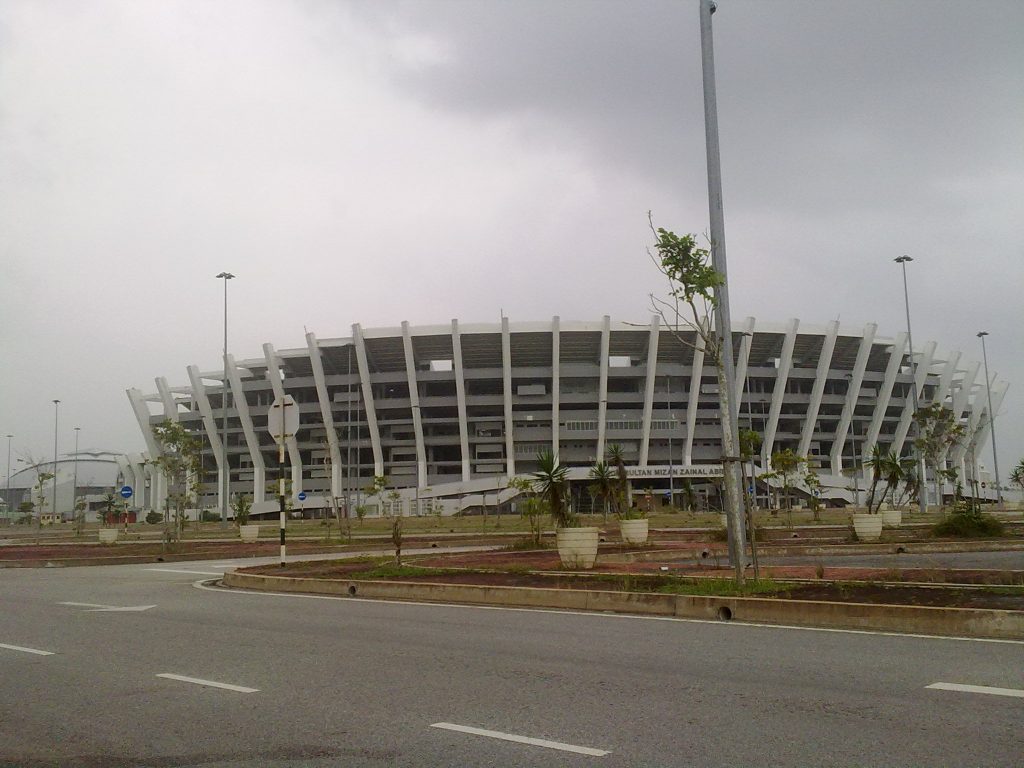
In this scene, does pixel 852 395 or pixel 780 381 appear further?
pixel 852 395

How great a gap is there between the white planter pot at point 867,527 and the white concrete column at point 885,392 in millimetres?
69593

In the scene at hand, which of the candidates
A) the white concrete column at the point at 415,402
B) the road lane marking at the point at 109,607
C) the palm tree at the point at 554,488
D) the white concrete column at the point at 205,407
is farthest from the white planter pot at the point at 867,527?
the white concrete column at the point at 205,407

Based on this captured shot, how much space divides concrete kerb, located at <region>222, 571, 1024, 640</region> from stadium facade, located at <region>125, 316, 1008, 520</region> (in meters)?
70.9

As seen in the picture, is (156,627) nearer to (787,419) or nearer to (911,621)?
(911,621)

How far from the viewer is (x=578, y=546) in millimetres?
18547

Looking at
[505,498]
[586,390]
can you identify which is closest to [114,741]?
[505,498]

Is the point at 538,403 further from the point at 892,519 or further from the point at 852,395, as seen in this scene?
the point at 892,519

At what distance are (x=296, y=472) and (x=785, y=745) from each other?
9554 cm

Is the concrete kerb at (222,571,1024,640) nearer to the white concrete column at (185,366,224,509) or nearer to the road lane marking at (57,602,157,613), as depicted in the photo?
the road lane marking at (57,602,157,613)

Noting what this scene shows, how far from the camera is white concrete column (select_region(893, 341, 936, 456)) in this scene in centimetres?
9312

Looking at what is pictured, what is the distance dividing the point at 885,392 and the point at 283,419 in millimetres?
84717

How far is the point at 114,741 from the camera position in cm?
596

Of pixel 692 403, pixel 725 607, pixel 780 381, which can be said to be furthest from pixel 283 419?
pixel 780 381

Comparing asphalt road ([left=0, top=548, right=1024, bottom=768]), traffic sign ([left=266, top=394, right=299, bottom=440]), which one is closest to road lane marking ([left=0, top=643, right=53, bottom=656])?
asphalt road ([left=0, top=548, right=1024, bottom=768])
